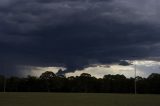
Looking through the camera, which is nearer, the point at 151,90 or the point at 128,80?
the point at 151,90

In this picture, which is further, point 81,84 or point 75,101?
point 81,84

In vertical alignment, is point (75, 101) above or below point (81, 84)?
below

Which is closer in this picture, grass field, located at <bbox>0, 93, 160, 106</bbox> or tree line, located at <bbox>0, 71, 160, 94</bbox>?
A: grass field, located at <bbox>0, 93, 160, 106</bbox>

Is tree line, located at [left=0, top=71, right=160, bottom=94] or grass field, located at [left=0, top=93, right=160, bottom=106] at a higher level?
tree line, located at [left=0, top=71, right=160, bottom=94]

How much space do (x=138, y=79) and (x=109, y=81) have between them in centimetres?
1505

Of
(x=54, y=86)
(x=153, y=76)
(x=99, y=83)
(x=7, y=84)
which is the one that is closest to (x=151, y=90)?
(x=153, y=76)

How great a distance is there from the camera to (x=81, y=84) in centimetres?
17200

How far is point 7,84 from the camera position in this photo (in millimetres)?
166375

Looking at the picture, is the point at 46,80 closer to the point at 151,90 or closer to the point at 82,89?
the point at 82,89

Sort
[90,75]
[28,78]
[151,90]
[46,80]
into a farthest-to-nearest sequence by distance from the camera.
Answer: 1. [90,75]
2. [46,80]
3. [28,78]
4. [151,90]

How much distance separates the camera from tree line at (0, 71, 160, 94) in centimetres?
15512

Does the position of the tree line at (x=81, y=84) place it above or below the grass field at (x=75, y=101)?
above

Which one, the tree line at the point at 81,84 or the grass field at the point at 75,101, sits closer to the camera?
the grass field at the point at 75,101

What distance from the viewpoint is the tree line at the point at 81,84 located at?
155 metres
